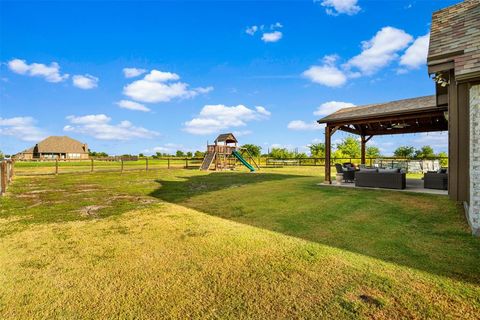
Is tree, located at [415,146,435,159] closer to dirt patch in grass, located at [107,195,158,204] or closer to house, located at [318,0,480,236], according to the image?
house, located at [318,0,480,236]

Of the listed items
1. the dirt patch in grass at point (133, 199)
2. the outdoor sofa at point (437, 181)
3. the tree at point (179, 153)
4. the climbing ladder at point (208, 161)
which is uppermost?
the tree at point (179, 153)

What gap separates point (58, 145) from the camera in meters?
46.8

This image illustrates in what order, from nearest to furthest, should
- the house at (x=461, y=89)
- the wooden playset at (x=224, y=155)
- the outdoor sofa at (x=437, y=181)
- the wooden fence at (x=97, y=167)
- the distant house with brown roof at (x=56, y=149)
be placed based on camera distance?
1. the house at (x=461, y=89)
2. the outdoor sofa at (x=437, y=181)
3. the wooden fence at (x=97, y=167)
4. the wooden playset at (x=224, y=155)
5. the distant house with brown roof at (x=56, y=149)

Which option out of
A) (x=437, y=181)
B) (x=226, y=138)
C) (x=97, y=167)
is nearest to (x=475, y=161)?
(x=437, y=181)

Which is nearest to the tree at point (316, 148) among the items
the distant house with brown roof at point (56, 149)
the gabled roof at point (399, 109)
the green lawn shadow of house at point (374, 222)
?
the gabled roof at point (399, 109)

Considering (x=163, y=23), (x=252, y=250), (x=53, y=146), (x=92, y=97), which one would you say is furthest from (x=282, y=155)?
(x=53, y=146)

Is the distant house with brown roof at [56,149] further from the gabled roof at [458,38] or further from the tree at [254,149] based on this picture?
the gabled roof at [458,38]

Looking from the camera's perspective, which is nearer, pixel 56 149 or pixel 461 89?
pixel 461 89

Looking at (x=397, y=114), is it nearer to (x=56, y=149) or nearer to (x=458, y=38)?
(x=458, y=38)

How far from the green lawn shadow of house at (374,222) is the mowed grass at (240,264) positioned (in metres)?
0.02

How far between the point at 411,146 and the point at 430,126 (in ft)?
35.8

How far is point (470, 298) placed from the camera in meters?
2.06

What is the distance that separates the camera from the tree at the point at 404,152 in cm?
2127

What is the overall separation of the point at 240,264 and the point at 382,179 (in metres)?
7.26
